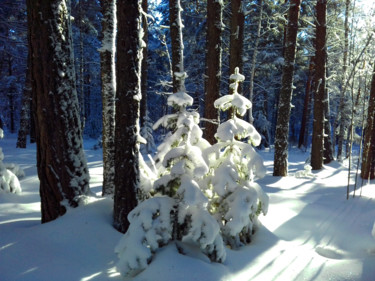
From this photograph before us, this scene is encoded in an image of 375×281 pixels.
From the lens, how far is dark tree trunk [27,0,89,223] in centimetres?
401

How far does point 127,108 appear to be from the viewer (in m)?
3.98

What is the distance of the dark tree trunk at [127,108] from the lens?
389cm

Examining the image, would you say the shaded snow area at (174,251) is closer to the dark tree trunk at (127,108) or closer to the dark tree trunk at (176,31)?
the dark tree trunk at (127,108)

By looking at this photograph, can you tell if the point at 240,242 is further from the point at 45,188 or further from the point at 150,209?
the point at 45,188

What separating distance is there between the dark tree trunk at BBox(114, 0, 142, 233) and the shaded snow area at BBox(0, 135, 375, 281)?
531mm

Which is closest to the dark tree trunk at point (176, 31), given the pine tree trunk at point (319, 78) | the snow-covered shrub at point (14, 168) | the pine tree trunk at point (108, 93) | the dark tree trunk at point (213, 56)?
the dark tree trunk at point (213, 56)

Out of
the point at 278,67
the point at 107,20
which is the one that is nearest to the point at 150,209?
the point at 107,20

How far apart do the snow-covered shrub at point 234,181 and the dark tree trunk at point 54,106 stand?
2.12m

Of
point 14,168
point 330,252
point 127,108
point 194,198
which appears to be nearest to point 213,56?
point 127,108

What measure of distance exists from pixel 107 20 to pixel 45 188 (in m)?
3.63

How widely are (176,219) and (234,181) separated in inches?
41.9

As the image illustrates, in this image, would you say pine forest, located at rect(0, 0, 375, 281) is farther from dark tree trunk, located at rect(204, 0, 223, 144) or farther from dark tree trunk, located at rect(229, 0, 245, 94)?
dark tree trunk, located at rect(229, 0, 245, 94)

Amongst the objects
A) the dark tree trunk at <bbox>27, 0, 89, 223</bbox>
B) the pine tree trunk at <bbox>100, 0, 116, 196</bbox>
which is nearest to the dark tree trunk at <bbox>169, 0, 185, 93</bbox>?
the pine tree trunk at <bbox>100, 0, 116, 196</bbox>

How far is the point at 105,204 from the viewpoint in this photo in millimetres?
4508
